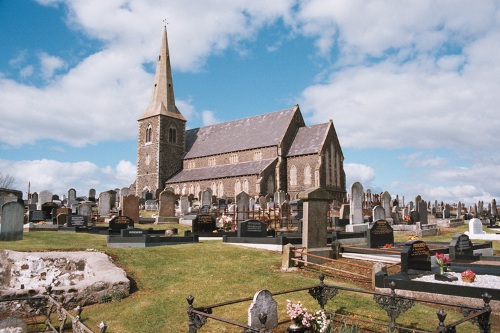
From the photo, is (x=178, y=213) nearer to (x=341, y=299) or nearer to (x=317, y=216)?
(x=317, y=216)

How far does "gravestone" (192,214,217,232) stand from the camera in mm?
20531

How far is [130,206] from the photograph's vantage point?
2638 centimetres

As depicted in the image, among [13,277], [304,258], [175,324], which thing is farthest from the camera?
[304,258]

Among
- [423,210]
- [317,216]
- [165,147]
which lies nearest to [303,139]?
[165,147]

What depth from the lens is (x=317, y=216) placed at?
1362cm

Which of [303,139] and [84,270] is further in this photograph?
[303,139]

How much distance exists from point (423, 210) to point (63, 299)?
22.8 metres

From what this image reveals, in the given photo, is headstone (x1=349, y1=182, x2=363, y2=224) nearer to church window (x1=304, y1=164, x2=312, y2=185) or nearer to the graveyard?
the graveyard

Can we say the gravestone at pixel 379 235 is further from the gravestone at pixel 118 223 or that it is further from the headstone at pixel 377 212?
the gravestone at pixel 118 223

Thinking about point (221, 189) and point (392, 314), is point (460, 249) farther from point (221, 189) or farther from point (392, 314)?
point (221, 189)

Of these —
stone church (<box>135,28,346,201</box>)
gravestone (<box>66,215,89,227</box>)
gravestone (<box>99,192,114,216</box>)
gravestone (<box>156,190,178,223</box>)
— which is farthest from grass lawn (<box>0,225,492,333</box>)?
stone church (<box>135,28,346,201</box>)

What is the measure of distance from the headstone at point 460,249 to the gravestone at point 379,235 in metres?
3.22

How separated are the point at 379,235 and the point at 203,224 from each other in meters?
8.68

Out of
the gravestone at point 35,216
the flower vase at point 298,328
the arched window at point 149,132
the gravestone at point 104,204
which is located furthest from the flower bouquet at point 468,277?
the arched window at point 149,132
